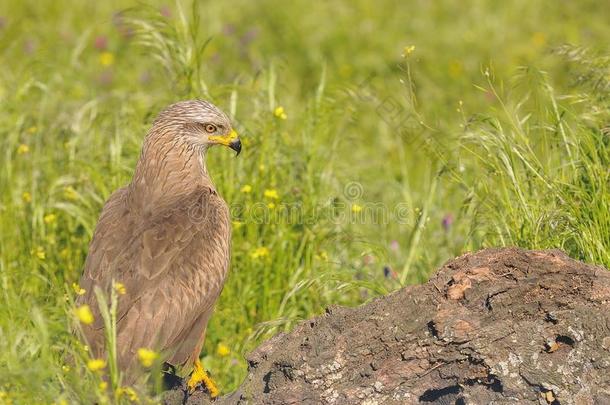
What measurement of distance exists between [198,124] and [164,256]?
3.18 ft

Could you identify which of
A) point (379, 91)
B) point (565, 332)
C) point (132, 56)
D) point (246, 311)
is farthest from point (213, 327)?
point (132, 56)

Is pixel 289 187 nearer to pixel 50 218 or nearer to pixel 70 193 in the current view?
pixel 70 193

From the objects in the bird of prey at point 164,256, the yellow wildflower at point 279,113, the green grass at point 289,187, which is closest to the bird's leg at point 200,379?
the bird of prey at point 164,256

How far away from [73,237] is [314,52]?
470 cm

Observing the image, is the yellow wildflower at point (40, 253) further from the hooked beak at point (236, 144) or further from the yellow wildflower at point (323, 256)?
the yellow wildflower at point (323, 256)

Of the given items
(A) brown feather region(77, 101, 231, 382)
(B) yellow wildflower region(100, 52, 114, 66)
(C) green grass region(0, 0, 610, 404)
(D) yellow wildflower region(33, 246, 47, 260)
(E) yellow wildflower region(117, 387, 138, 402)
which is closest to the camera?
(E) yellow wildflower region(117, 387, 138, 402)

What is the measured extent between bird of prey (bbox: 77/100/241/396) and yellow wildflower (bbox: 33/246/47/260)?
0.51m

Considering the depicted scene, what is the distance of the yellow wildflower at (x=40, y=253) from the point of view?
567cm

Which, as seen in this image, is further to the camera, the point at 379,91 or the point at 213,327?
the point at 379,91

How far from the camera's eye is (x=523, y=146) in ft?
17.5

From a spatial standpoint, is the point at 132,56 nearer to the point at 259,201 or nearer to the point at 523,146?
the point at 259,201

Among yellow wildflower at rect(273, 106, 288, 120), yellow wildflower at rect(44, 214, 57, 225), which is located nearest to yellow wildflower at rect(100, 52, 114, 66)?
yellow wildflower at rect(44, 214, 57, 225)

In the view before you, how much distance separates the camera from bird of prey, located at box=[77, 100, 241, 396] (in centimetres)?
483

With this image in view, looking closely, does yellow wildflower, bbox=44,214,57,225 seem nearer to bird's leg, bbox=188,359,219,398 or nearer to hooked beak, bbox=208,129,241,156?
hooked beak, bbox=208,129,241,156
